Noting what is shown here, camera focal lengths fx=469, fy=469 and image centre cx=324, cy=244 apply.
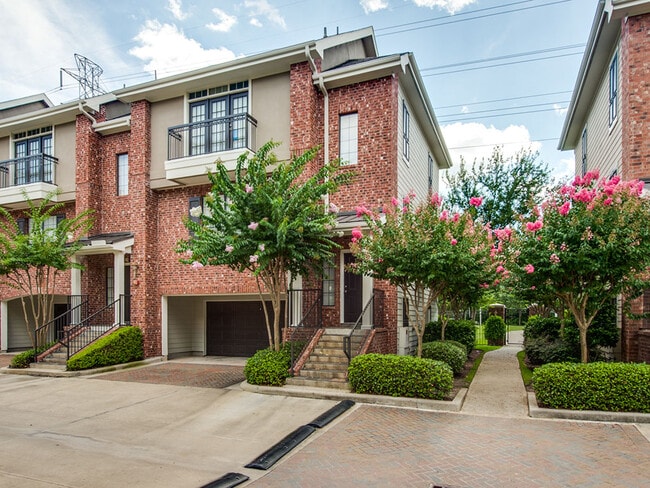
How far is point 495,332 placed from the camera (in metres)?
21.3

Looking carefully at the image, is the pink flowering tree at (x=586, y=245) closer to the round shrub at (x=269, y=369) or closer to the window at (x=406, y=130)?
the round shrub at (x=269, y=369)

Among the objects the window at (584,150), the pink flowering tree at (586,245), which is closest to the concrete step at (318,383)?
the pink flowering tree at (586,245)

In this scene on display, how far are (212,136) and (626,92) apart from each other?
10.8 metres

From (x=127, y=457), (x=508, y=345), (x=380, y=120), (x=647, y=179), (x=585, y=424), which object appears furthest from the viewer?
(x=508, y=345)

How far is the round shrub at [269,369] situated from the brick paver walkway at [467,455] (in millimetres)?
2506

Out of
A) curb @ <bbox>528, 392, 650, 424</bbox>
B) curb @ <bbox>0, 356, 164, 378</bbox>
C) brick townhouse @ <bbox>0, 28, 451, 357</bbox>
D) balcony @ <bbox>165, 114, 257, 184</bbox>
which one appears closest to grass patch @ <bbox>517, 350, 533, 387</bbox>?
curb @ <bbox>528, 392, 650, 424</bbox>

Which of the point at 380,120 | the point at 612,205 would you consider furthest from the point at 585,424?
the point at 380,120

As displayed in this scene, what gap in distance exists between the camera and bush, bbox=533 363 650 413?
24.6 ft

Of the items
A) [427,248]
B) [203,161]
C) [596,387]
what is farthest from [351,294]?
[596,387]

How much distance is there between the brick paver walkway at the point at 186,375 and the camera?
36.5 ft

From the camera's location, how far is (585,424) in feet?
24.1

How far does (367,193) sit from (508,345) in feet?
42.0

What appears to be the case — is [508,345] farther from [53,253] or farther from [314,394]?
[53,253]

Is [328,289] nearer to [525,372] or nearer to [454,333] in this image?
[454,333]
